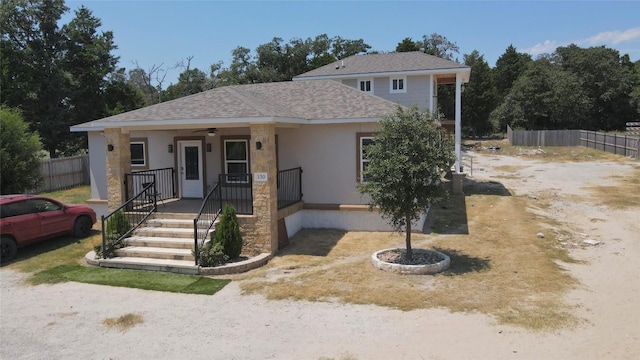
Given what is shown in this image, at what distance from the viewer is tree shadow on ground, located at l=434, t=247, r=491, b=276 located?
970 cm

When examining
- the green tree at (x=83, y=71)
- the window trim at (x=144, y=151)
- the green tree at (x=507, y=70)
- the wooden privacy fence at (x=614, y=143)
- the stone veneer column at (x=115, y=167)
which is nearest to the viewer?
the stone veneer column at (x=115, y=167)

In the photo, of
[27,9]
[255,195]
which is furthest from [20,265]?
[27,9]

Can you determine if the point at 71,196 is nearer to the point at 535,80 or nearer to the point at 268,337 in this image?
the point at 268,337

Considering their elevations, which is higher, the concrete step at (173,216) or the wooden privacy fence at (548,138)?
the wooden privacy fence at (548,138)

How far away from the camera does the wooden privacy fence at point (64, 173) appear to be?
2420 cm

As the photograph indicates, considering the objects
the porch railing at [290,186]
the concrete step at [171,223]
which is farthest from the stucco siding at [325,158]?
the concrete step at [171,223]

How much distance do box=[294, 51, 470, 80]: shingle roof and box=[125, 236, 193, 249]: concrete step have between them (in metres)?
14.6

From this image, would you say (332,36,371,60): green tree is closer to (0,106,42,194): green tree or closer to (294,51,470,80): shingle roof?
(294,51,470,80): shingle roof

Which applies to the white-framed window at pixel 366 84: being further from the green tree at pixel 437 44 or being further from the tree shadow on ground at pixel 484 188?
the green tree at pixel 437 44

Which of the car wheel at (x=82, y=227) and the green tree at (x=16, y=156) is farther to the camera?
the green tree at (x=16, y=156)

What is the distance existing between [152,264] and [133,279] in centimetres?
69

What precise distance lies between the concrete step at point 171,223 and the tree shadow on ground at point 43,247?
2.89 m

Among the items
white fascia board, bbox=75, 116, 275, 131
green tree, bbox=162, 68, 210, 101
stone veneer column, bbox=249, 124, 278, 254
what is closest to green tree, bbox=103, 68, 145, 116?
green tree, bbox=162, 68, 210, 101

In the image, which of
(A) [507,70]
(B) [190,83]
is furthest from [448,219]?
(A) [507,70]
